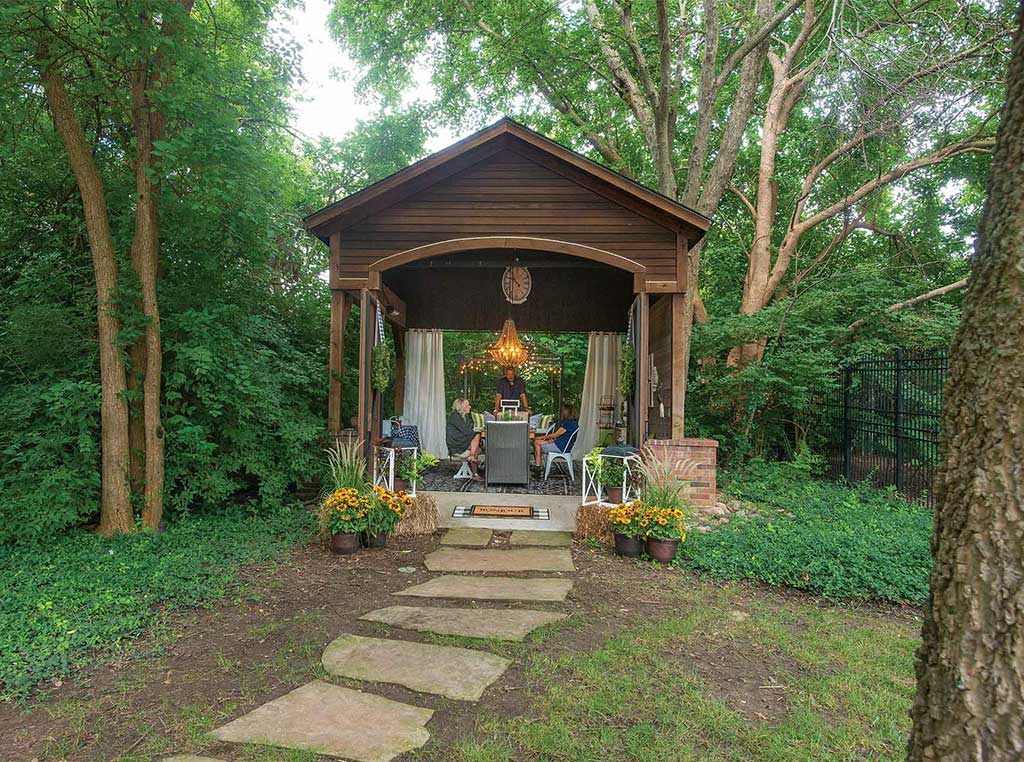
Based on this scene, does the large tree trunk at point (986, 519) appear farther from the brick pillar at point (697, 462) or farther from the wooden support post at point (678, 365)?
the wooden support post at point (678, 365)

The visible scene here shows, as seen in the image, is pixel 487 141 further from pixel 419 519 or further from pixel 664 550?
pixel 664 550

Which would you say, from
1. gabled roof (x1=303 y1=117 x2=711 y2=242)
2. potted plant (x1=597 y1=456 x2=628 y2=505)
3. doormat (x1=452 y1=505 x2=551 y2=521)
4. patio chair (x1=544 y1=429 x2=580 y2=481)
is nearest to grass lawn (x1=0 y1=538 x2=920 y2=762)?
potted plant (x1=597 y1=456 x2=628 y2=505)

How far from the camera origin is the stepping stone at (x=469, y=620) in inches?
117

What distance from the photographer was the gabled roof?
5.55 m

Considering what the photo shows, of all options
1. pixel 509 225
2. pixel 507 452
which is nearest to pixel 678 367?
pixel 507 452

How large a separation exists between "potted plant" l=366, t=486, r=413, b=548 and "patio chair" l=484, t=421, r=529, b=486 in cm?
182

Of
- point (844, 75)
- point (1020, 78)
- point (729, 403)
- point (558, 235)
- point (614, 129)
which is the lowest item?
point (729, 403)

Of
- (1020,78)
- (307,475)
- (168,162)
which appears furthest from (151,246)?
(1020,78)

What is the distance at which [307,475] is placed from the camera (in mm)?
5453

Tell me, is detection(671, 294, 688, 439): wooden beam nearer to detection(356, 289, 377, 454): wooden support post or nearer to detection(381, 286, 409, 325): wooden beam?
detection(356, 289, 377, 454): wooden support post

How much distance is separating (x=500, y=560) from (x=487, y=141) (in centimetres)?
397

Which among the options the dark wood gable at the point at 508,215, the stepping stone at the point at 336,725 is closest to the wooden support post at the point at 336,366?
the dark wood gable at the point at 508,215

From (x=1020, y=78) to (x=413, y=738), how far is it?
2400 mm

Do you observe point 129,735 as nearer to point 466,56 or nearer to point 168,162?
point 168,162
